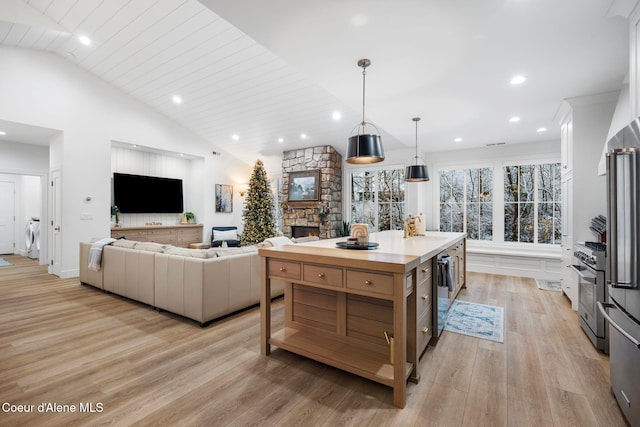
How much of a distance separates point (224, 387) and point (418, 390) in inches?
51.4

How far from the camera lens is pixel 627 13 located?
1.97 meters

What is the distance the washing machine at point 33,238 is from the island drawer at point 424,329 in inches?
349

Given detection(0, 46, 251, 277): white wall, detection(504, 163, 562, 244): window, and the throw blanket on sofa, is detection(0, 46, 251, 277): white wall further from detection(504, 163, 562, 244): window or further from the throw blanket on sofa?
detection(504, 163, 562, 244): window

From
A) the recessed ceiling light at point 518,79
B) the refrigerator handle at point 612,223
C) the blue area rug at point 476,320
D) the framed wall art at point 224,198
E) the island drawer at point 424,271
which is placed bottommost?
the blue area rug at point 476,320

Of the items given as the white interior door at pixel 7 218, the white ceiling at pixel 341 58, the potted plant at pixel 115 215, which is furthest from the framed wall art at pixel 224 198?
the white interior door at pixel 7 218

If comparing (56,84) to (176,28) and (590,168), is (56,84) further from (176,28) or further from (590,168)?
(590,168)

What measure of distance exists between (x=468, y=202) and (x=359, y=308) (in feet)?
16.3

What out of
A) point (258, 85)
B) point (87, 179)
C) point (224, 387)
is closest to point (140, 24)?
point (258, 85)

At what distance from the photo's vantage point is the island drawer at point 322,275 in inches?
78.5

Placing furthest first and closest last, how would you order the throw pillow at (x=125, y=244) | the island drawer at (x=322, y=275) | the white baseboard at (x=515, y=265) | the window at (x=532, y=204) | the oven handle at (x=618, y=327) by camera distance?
the window at (x=532, y=204) → the white baseboard at (x=515, y=265) → the throw pillow at (x=125, y=244) → the island drawer at (x=322, y=275) → the oven handle at (x=618, y=327)

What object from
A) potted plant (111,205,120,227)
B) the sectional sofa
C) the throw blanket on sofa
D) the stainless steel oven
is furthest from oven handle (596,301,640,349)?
potted plant (111,205,120,227)

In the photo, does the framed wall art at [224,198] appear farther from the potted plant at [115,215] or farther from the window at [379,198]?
the window at [379,198]

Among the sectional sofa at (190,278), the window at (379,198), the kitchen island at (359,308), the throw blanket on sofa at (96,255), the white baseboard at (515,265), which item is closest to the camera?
the kitchen island at (359,308)

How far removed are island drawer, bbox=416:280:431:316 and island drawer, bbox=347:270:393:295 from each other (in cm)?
37
